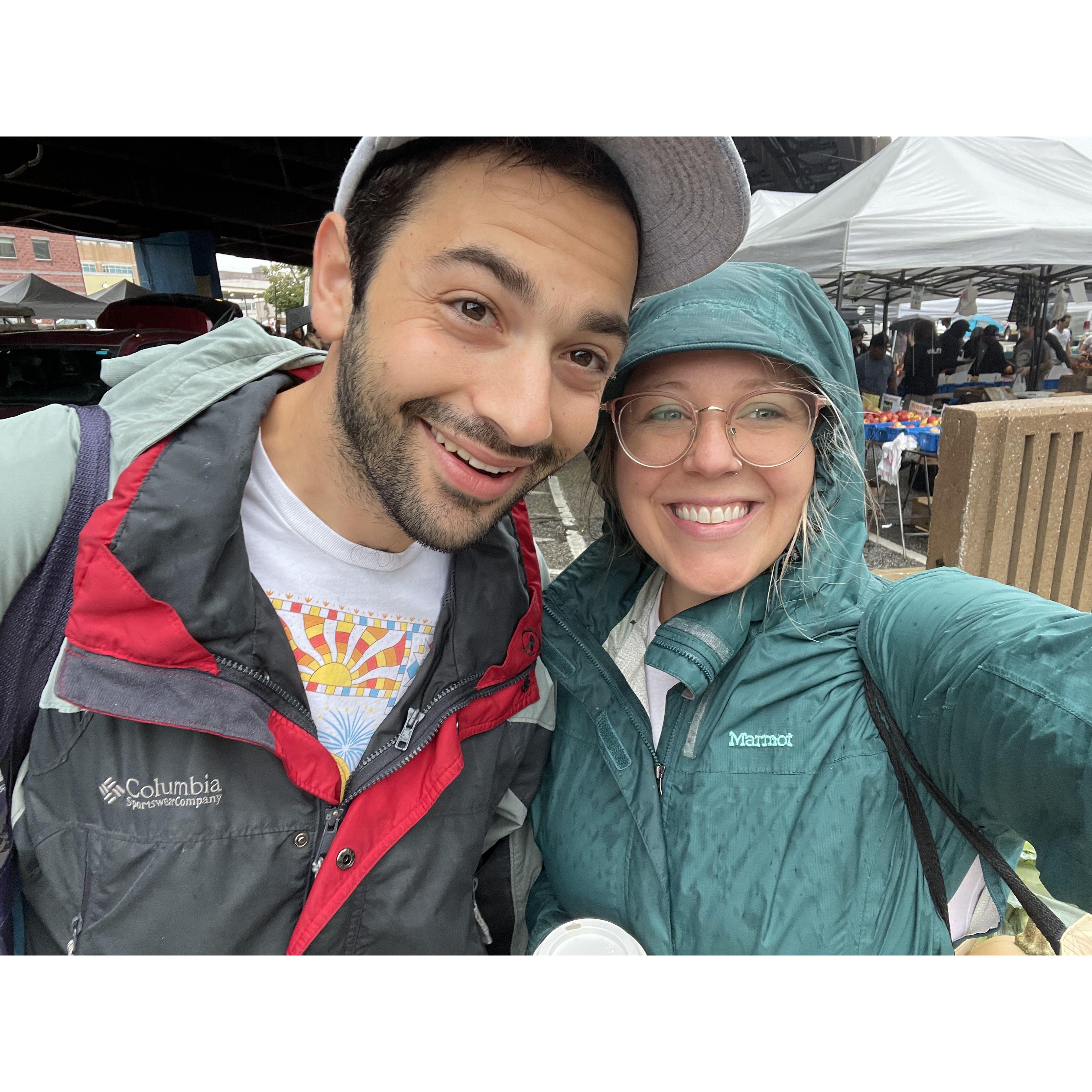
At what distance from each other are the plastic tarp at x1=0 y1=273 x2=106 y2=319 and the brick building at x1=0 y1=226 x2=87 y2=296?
4.61 meters

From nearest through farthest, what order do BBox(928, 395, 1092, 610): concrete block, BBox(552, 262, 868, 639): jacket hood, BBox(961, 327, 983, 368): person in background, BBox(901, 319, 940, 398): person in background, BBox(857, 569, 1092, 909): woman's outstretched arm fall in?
BBox(857, 569, 1092, 909): woman's outstretched arm
BBox(552, 262, 868, 639): jacket hood
BBox(928, 395, 1092, 610): concrete block
BBox(901, 319, 940, 398): person in background
BBox(961, 327, 983, 368): person in background

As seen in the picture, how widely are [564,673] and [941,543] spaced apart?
7.38 ft

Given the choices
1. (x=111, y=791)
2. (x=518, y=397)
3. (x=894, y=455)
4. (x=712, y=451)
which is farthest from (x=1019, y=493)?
(x=894, y=455)

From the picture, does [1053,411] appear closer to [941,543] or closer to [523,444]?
[941,543]

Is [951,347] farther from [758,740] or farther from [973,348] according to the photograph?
[758,740]

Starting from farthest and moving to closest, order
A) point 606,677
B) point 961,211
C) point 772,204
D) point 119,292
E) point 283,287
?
1. point 283,287
2. point 119,292
3. point 772,204
4. point 961,211
5. point 606,677

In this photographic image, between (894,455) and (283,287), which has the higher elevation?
(283,287)

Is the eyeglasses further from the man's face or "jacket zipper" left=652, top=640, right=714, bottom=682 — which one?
"jacket zipper" left=652, top=640, right=714, bottom=682

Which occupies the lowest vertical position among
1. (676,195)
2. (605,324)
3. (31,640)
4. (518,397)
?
(31,640)

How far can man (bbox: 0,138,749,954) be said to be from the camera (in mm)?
1122

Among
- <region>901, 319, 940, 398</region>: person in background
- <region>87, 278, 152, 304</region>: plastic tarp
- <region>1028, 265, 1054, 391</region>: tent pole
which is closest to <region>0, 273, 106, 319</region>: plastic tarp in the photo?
<region>87, 278, 152, 304</region>: plastic tarp

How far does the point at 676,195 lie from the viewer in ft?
4.42

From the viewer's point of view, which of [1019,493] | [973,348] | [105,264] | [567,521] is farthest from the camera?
[105,264]

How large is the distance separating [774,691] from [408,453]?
→ 797mm
